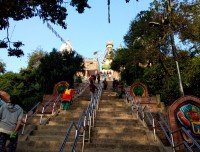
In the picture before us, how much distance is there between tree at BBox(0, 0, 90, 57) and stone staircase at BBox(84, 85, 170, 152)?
3.80m

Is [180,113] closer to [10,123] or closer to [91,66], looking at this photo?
[10,123]

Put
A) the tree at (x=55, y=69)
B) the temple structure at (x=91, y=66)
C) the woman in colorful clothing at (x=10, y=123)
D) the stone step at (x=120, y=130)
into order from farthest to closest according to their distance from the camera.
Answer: the temple structure at (x=91, y=66), the tree at (x=55, y=69), the stone step at (x=120, y=130), the woman in colorful clothing at (x=10, y=123)

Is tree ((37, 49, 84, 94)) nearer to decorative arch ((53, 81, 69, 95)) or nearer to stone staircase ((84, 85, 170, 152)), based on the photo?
decorative arch ((53, 81, 69, 95))

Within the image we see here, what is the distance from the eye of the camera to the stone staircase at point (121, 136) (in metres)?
7.40

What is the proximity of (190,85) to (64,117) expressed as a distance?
12399 millimetres

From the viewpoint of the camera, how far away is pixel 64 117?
10.9 metres

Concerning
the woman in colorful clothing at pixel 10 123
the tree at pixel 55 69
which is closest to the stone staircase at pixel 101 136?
the woman in colorful clothing at pixel 10 123

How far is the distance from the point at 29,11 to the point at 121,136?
5160mm

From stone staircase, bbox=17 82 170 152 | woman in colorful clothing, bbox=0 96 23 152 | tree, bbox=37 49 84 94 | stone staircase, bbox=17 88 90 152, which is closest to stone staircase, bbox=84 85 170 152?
stone staircase, bbox=17 82 170 152

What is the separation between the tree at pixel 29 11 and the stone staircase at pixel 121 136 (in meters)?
3.80

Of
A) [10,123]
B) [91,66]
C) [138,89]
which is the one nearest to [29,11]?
[10,123]

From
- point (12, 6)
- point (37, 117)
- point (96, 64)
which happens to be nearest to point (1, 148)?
point (12, 6)

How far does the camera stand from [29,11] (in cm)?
745

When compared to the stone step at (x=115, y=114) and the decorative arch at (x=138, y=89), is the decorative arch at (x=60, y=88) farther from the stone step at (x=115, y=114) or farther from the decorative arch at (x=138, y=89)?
the stone step at (x=115, y=114)
